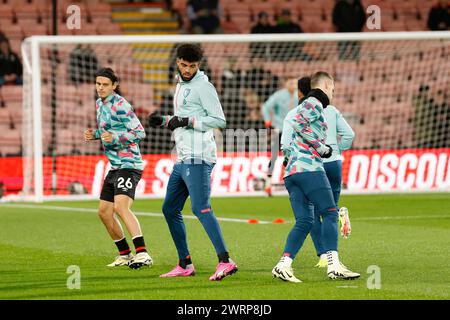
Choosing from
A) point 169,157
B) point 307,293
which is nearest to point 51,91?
point 169,157

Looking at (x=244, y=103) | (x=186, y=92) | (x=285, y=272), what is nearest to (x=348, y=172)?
(x=244, y=103)

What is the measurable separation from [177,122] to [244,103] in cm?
1406

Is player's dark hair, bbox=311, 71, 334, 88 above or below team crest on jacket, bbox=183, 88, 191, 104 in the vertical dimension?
above

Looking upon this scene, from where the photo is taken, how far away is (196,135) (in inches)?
400

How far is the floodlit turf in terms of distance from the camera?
921 centimetres

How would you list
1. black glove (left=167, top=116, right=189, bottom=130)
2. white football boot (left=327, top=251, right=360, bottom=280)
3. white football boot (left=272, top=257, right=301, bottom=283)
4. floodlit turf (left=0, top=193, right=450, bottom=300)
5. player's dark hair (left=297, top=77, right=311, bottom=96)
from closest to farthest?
1. floodlit turf (left=0, top=193, right=450, bottom=300)
2. white football boot (left=272, top=257, right=301, bottom=283)
3. white football boot (left=327, top=251, right=360, bottom=280)
4. black glove (left=167, top=116, right=189, bottom=130)
5. player's dark hair (left=297, top=77, right=311, bottom=96)

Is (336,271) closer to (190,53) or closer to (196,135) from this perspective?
(196,135)

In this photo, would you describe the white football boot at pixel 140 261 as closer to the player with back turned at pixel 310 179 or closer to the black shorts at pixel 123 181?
the black shorts at pixel 123 181

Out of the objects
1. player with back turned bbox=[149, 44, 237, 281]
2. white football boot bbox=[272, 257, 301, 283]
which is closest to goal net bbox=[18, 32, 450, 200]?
player with back turned bbox=[149, 44, 237, 281]

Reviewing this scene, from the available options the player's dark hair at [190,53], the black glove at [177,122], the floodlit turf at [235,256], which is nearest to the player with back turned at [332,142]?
the floodlit turf at [235,256]

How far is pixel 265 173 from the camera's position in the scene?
2247 centimetres

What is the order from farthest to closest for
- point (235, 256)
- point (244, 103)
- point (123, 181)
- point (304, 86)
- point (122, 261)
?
point (244, 103) → point (235, 256) → point (122, 261) → point (123, 181) → point (304, 86)

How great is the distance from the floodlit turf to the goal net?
292 cm

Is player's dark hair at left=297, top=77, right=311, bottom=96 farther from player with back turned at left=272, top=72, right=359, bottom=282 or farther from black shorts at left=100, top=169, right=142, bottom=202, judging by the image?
black shorts at left=100, top=169, right=142, bottom=202
